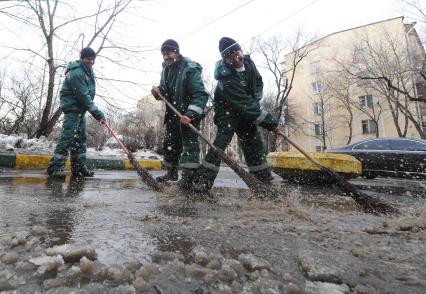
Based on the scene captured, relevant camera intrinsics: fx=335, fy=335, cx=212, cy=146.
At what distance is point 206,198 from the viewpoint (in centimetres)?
283

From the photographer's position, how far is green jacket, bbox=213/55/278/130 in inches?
129

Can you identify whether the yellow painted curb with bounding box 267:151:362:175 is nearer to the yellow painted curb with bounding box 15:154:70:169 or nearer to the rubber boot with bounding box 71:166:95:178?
the rubber boot with bounding box 71:166:95:178

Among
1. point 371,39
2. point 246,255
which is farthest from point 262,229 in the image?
point 371,39

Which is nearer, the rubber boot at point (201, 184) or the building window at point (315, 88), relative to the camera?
the rubber boot at point (201, 184)

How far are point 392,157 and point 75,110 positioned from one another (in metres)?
6.90

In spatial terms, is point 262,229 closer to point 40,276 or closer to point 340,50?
point 40,276

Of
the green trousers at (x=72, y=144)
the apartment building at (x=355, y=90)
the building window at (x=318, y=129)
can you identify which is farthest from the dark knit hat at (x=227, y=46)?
the building window at (x=318, y=129)

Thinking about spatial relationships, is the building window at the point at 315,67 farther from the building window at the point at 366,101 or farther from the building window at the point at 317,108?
the building window at the point at 366,101

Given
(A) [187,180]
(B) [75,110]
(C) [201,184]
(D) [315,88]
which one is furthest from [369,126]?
(C) [201,184]

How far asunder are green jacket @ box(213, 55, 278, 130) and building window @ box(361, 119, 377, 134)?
29584 millimetres

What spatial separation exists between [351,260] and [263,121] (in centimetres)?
228

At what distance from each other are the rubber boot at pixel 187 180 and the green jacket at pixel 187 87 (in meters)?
0.56

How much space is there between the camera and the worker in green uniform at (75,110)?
437 cm

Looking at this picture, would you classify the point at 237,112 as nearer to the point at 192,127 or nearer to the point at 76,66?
the point at 192,127
